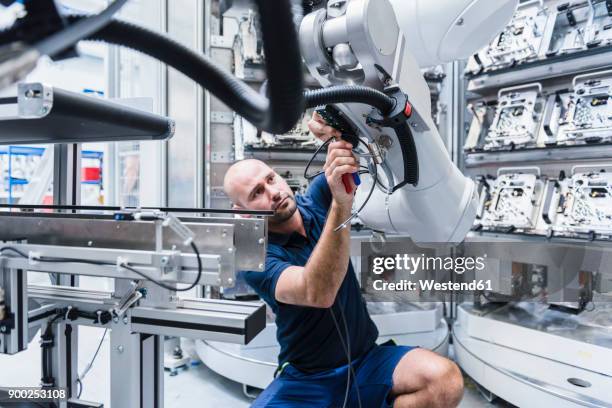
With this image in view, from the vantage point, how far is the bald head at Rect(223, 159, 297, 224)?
174cm

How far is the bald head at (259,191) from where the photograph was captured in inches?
68.6

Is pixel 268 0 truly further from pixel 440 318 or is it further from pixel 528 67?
pixel 440 318

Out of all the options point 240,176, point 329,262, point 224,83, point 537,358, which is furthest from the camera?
point 537,358

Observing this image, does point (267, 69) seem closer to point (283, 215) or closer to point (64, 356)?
point (283, 215)

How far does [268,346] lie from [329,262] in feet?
4.68

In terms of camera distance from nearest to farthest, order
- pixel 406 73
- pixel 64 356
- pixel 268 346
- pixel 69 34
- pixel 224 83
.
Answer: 1. pixel 69 34
2. pixel 224 83
3. pixel 406 73
4. pixel 64 356
5. pixel 268 346

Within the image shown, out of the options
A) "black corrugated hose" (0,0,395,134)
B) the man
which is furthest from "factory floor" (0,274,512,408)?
"black corrugated hose" (0,0,395,134)

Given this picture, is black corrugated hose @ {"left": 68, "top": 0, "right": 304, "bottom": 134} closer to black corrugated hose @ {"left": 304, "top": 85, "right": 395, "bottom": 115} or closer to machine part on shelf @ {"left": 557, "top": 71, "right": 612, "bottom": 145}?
black corrugated hose @ {"left": 304, "top": 85, "right": 395, "bottom": 115}

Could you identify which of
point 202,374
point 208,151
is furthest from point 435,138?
point 202,374

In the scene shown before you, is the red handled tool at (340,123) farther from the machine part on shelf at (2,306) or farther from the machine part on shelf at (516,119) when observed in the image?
the machine part on shelf at (516,119)

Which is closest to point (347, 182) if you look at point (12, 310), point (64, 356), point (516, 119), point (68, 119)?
point (68, 119)

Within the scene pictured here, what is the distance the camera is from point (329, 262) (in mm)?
1390

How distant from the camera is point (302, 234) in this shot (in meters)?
1.81

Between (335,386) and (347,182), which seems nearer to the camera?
(347,182)
